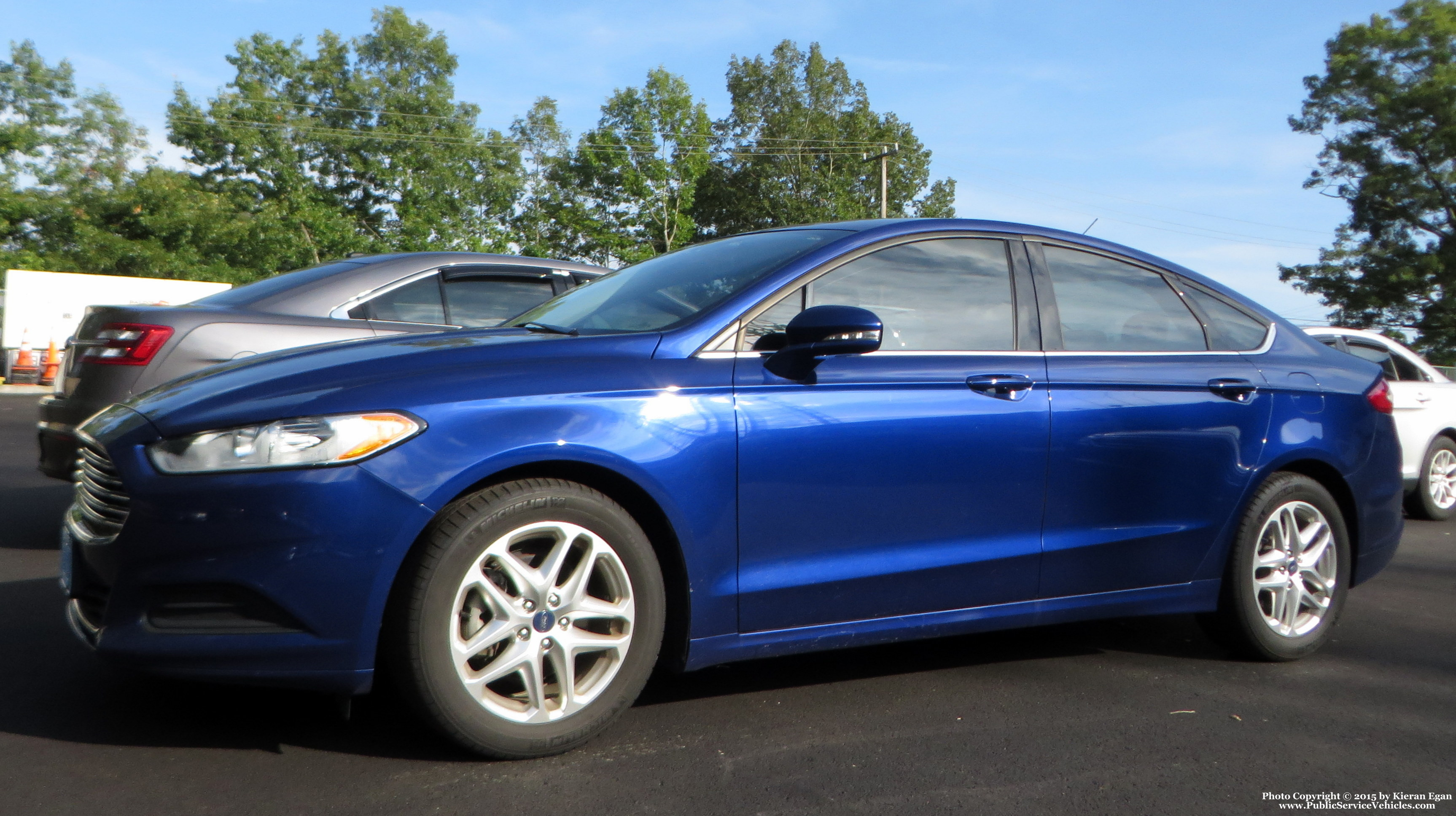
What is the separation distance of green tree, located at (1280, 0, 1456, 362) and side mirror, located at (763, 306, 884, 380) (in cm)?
4188

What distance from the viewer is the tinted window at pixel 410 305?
633 centimetres

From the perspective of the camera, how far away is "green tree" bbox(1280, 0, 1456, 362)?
38.9 meters

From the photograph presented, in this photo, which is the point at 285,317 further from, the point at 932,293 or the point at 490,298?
the point at 932,293

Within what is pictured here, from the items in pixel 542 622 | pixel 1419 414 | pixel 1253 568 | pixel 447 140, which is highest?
pixel 447 140

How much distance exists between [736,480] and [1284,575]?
2341 mm

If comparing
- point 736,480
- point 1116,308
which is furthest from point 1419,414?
point 736,480

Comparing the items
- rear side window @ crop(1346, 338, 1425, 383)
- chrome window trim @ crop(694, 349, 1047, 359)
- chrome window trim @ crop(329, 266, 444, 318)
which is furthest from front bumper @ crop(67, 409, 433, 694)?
rear side window @ crop(1346, 338, 1425, 383)

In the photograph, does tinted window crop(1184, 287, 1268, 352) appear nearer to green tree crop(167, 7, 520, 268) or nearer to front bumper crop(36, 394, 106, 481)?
front bumper crop(36, 394, 106, 481)

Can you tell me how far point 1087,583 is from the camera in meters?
3.97

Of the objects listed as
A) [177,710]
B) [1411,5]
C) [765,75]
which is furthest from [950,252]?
[765,75]

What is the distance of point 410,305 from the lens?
6504 mm

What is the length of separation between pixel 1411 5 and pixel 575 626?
45.5 metres

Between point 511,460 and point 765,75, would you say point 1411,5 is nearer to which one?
point 765,75

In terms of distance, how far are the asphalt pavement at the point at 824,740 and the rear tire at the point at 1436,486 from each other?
5.20 meters
